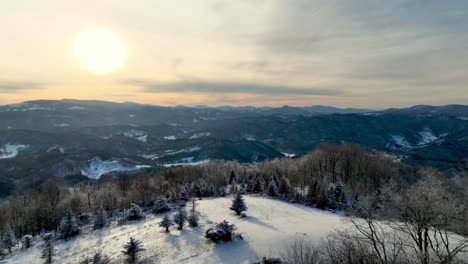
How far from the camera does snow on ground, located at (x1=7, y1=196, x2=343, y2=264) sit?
2883 cm

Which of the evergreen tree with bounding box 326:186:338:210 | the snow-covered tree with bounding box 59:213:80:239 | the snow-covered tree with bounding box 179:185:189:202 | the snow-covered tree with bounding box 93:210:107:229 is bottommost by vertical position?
the snow-covered tree with bounding box 179:185:189:202

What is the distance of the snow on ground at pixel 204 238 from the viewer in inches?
1135

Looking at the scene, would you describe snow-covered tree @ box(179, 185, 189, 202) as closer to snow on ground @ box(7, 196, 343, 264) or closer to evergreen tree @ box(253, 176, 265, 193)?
snow on ground @ box(7, 196, 343, 264)

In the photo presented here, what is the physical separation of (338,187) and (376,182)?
29302 mm

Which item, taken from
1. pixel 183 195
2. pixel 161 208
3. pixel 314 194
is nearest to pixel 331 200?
pixel 314 194

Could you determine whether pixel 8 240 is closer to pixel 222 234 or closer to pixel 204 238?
pixel 204 238

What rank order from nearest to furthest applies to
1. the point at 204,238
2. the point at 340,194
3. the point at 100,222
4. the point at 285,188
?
the point at 204,238, the point at 100,222, the point at 340,194, the point at 285,188

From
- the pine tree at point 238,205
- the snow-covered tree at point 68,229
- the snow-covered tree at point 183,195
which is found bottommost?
the snow-covered tree at point 183,195

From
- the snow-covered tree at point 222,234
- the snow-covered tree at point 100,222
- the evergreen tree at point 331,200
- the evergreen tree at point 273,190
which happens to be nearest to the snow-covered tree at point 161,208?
the snow-covered tree at point 100,222

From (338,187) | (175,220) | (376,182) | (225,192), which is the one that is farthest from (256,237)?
(376,182)

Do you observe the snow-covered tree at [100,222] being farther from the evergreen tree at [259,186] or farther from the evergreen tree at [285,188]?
the evergreen tree at [285,188]

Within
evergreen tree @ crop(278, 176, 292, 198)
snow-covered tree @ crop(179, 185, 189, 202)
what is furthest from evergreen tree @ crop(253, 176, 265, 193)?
→ snow-covered tree @ crop(179, 185, 189, 202)

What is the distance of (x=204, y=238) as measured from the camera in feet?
109

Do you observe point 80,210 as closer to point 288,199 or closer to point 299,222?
point 288,199
